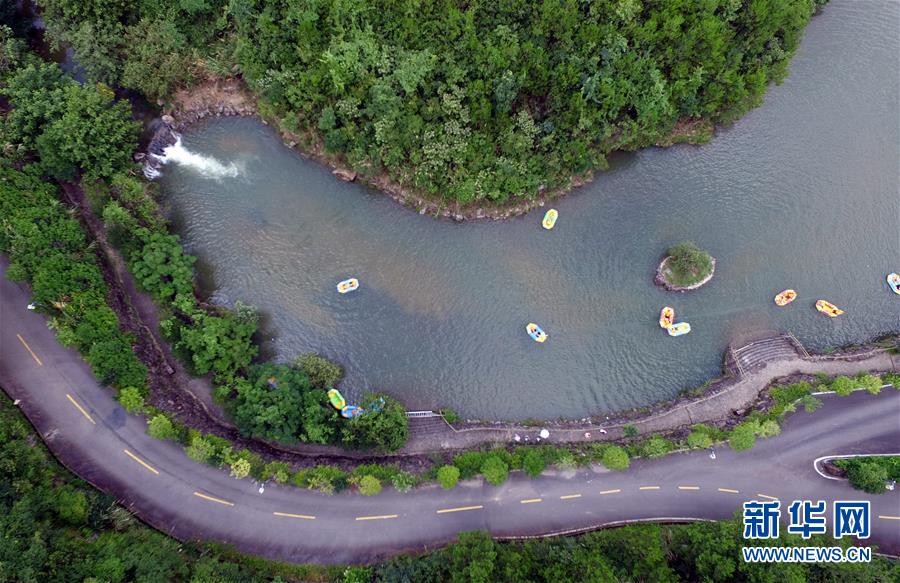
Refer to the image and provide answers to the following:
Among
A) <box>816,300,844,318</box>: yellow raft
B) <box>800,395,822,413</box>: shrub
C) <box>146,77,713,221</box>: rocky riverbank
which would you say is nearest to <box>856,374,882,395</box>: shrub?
<box>800,395,822,413</box>: shrub

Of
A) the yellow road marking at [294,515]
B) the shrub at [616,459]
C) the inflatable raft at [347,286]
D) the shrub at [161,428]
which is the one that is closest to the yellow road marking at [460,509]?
the yellow road marking at [294,515]

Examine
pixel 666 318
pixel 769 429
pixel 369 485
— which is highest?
pixel 666 318

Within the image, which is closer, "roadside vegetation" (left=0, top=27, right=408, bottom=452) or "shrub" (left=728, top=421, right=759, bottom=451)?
"roadside vegetation" (left=0, top=27, right=408, bottom=452)

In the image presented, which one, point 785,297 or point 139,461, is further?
point 785,297

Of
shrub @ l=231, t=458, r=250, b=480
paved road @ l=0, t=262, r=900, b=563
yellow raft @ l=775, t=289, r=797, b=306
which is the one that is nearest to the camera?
shrub @ l=231, t=458, r=250, b=480

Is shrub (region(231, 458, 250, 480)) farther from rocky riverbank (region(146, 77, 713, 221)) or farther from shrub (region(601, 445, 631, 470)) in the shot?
shrub (region(601, 445, 631, 470))

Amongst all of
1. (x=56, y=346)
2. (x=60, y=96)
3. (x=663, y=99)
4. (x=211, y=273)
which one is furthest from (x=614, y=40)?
(x=56, y=346)

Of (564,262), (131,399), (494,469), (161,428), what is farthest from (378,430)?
(564,262)

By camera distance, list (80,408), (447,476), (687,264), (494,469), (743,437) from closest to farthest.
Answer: (447,476) < (494,469) < (80,408) < (743,437) < (687,264)

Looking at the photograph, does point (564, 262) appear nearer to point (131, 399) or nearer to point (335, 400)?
point (335, 400)
